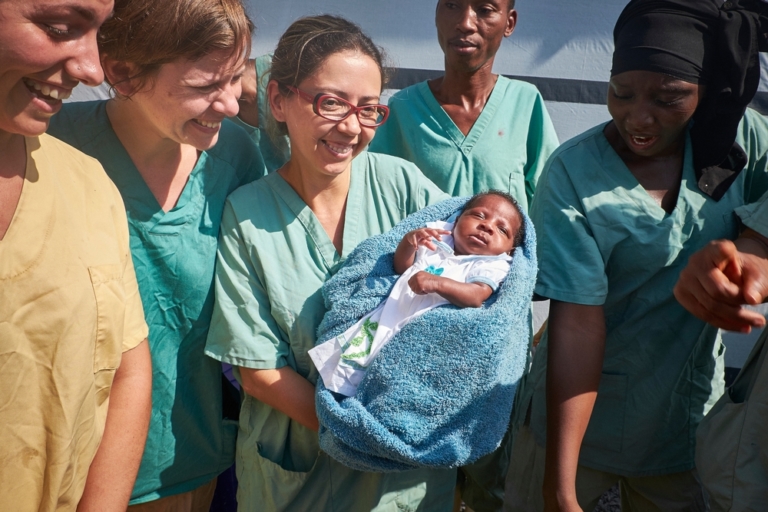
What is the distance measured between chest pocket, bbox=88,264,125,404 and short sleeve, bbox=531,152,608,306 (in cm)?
117

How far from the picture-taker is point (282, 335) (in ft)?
6.71

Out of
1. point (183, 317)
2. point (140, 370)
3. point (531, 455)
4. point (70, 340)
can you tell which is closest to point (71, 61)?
point (70, 340)

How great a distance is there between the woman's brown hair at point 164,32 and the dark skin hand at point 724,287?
1300mm

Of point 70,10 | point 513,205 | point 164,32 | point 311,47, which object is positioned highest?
point 70,10

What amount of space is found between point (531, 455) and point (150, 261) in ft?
4.43

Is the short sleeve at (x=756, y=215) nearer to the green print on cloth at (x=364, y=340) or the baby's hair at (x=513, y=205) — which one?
the baby's hair at (x=513, y=205)

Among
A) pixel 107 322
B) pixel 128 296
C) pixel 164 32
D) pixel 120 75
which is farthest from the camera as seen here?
pixel 120 75

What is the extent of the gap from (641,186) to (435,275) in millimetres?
707

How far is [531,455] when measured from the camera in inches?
92.5

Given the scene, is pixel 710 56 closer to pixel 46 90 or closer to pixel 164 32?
pixel 164 32

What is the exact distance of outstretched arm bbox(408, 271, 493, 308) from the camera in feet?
6.32

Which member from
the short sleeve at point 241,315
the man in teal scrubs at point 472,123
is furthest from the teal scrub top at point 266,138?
the man in teal scrubs at point 472,123

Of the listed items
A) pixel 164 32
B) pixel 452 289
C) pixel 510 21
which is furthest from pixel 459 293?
pixel 510 21

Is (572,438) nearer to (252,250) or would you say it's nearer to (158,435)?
(252,250)
